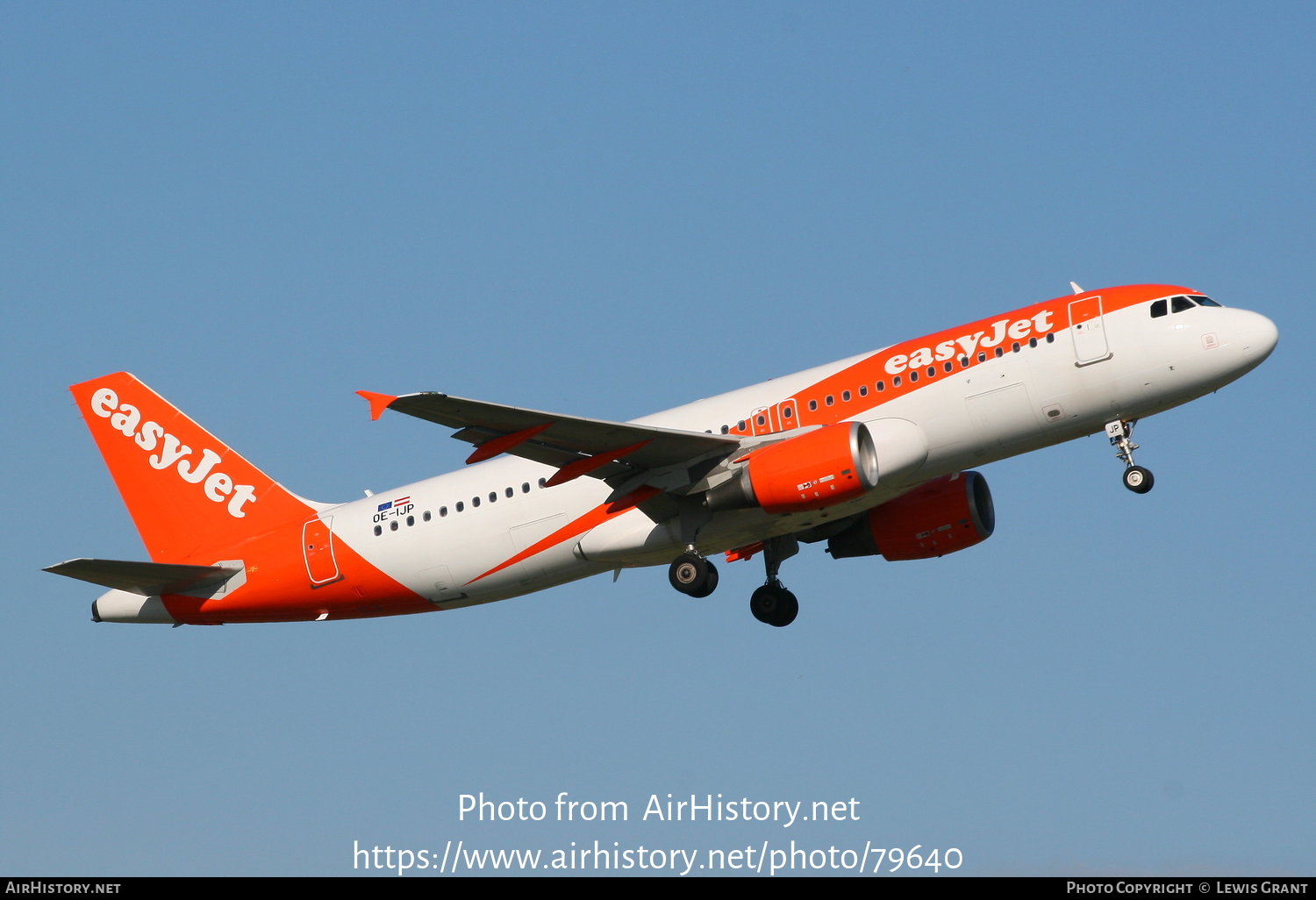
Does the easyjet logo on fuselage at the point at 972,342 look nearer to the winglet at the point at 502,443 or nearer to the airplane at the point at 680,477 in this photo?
the airplane at the point at 680,477

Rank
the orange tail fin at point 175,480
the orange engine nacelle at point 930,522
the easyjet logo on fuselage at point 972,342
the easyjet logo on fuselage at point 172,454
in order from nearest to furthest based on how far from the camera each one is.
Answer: the easyjet logo on fuselage at point 972,342 < the orange engine nacelle at point 930,522 < the orange tail fin at point 175,480 < the easyjet logo on fuselage at point 172,454

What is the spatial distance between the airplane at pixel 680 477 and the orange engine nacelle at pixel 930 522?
0.05 m

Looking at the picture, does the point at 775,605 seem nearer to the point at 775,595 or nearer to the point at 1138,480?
the point at 775,595

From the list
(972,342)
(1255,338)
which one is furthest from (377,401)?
(1255,338)

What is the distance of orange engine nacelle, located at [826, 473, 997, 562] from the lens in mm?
34625

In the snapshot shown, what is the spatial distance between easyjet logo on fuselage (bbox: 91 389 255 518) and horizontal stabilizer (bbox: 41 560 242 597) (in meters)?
2.05

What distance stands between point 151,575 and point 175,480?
3.82 metres

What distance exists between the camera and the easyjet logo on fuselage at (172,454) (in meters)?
36.8

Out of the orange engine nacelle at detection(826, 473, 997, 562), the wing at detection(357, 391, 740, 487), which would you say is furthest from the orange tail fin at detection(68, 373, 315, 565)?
the orange engine nacelle at detection(826, 473, 997, 562)

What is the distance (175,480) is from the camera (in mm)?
37281

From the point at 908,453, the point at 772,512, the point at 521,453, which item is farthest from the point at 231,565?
the point at 908,453

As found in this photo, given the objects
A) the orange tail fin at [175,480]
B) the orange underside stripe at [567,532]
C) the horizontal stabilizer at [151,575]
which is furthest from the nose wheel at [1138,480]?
the horizontal stabilizer at [151,575]

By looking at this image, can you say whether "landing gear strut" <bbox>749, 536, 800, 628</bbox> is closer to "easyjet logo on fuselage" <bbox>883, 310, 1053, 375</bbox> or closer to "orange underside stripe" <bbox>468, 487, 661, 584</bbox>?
"orange underside stripe" <bbox>468, 487, 661, 584</bbox>
